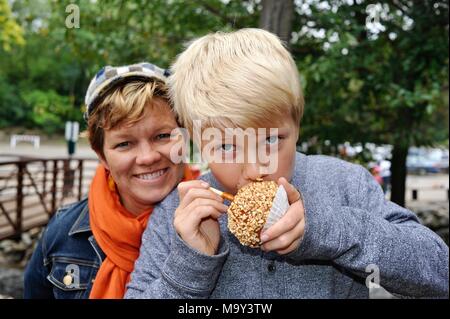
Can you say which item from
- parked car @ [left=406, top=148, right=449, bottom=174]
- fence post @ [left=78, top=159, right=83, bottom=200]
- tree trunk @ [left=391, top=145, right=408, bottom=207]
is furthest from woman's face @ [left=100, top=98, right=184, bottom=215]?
parked car @ [left=406, top=148, right=449, bottom=174]

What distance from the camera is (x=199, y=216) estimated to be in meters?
1.17

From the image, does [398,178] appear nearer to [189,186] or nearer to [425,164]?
[189,186]

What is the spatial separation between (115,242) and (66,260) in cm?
24

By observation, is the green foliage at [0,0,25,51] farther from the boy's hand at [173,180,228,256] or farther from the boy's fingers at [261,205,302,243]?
the boy's fingers at [261,205,302,243]

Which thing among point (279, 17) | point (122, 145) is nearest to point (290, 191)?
point (122, 145)

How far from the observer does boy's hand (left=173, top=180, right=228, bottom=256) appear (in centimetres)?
118

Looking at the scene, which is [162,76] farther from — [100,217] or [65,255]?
[65,255]

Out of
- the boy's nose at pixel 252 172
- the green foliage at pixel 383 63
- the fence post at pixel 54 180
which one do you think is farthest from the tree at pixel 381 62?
the fence post at pixel 54 180

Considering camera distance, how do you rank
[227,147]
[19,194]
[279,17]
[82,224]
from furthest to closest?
[19,194]
[279,17]
[82,224]
[227,147]

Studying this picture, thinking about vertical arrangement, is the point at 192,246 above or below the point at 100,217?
above

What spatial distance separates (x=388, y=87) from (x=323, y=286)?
260 cm

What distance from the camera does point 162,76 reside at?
1649 millimetres

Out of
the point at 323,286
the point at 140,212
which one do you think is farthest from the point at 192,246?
the point at 140,212

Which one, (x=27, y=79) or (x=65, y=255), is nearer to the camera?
(x=65, y=255)
